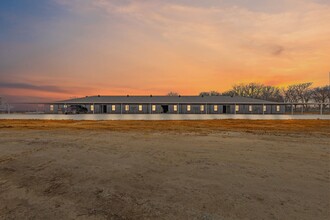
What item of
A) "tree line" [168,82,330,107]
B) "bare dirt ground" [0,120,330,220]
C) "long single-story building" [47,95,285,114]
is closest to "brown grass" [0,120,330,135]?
"bare dirt ground" [0,120,330,220]

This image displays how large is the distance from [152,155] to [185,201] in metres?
4.35

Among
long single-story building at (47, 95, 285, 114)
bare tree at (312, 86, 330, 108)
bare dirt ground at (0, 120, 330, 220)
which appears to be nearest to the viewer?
bare dirt ground at (0, 120, 330, 220)

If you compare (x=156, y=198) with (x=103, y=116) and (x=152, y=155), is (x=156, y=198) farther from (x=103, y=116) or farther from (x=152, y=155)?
(x=103, y=116)

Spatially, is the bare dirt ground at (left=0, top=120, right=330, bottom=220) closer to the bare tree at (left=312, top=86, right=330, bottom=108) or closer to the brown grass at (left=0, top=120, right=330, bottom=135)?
the brown grass at (left=0, top=120, right=330, bottom=135)

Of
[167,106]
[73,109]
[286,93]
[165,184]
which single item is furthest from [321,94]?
[165,184]

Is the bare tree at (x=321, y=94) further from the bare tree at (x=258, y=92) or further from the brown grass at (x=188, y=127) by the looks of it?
the brown grass at (x=188, y=127)

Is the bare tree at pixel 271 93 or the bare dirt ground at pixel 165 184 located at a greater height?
the bare tree at pixel 271 93

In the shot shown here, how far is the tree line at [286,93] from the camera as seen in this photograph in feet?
279

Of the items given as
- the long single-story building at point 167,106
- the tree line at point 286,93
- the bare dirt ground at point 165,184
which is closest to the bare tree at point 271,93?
the tree line at point 286,93

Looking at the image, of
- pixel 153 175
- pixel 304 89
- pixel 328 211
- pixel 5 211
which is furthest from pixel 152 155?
pixel 304 89

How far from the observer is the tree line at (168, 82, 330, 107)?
279 ft

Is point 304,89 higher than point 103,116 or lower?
higher

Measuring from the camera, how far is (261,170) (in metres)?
7.10

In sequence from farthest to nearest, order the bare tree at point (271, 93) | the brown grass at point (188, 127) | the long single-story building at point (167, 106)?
the bare tree at point (271, 93) < the long single-story building at point (167, 106) < the brown grass at point (188, 127)
